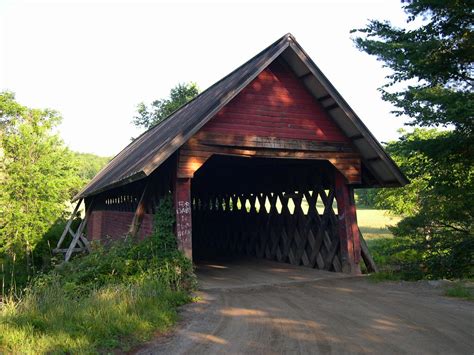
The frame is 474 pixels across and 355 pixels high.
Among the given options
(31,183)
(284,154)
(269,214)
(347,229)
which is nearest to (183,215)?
(284,154)

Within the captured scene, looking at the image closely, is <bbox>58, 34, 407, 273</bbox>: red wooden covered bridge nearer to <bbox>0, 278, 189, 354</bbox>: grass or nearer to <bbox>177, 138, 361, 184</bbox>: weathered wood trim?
<bbox>177, 138, 361, 184</bbox>: weathered wood trim

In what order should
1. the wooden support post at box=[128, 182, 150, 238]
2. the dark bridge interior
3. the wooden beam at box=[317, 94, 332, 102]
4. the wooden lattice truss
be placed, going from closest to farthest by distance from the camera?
1. the wooden beam at box=[317, 94, 332, 102]
2. the wooden support post at box=[128, 182, 150, 238]
3. the wooden lattice truss
4. the dark bridge interior

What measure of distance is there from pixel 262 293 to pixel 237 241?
9.45 m

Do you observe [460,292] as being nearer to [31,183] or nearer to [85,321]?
[85,321]

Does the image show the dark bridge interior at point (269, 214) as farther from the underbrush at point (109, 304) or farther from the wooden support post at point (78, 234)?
the wooden support post at point (78, 234)

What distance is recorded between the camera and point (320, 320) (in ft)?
21.9

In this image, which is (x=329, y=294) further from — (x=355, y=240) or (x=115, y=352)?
(x=115, y=352)

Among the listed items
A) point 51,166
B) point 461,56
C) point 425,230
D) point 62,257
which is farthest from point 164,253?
point 51,166

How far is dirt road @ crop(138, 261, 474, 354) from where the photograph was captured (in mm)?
5363

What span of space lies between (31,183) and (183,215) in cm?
2017

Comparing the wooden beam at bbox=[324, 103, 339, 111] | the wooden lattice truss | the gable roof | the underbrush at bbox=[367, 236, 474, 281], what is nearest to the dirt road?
the underbrush at bbox=[367, 236, 474, 281]

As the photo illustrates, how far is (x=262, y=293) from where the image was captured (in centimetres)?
901

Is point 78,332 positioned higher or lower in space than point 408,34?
lower

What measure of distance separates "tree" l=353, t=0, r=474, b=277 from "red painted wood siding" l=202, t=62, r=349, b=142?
1999 millimetres
